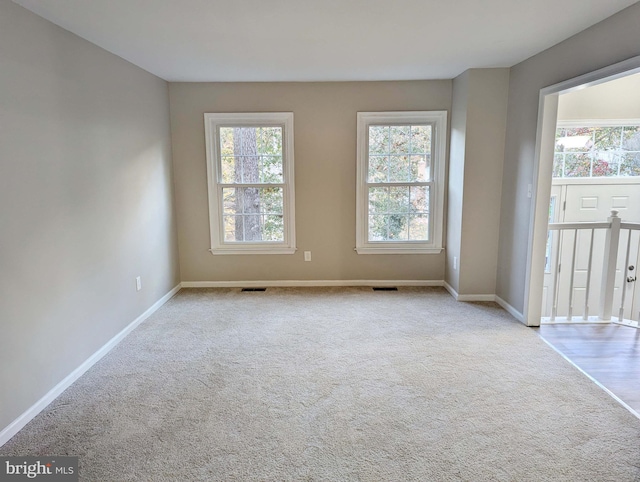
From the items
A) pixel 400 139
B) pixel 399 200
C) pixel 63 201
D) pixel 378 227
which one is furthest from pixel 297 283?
pixel 63 201

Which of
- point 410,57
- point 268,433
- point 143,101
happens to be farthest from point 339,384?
point 143,101

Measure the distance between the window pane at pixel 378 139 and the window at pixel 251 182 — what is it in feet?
3.12

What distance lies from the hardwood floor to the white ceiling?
2367 mm

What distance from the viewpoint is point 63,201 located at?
101 inches

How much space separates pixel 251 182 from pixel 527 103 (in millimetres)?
2995

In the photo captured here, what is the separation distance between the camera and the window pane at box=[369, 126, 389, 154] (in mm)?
4488

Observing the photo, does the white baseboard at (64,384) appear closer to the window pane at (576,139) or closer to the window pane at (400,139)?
the window pane at (400,139)

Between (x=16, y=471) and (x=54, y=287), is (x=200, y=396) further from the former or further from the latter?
(x=54, y=287)

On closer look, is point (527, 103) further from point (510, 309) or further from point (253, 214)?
point (253, 214)

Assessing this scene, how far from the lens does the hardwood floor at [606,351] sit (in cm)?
249

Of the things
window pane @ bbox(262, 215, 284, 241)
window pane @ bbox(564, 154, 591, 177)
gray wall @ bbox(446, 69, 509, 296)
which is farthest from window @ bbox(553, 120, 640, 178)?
window pane @ bbox(262, 215, 284, 241)

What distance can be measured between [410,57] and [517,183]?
5.12 feet

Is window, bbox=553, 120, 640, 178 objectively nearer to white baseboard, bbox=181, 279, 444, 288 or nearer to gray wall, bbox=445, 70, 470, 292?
gray wall, bbox=445, 70, 470, 292

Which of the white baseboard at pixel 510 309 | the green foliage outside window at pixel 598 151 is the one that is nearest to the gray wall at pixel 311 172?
the white baseboard at pixel 510 309
